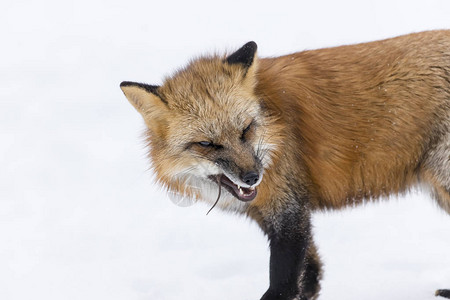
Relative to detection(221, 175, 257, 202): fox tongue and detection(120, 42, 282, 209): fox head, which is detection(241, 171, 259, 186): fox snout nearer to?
detection(120, 42, 282, 209): fox head

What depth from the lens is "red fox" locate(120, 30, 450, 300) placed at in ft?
16.9

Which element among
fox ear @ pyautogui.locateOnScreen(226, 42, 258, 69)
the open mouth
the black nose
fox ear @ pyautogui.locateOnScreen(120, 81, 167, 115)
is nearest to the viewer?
the black nose

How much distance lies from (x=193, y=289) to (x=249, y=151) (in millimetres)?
2366

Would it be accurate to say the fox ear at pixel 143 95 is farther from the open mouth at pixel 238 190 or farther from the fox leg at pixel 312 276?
the fox leg at pixel 312 276

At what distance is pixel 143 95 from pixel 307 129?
61.3 inches

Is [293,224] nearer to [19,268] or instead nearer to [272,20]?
[19,268]

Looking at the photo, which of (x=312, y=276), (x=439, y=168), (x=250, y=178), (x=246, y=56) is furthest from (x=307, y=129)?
(x=312, y=276)

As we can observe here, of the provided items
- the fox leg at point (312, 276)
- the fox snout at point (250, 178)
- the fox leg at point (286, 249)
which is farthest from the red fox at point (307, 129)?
the fox leg at point (312, 276)

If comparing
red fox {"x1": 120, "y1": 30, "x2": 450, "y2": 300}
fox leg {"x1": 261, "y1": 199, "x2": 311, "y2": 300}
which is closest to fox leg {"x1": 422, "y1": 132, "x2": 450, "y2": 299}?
red fox {"x1": 120, "y1": 30, "x2": 450, "y2": 300}

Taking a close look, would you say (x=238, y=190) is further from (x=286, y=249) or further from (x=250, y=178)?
(x=286, y=249)

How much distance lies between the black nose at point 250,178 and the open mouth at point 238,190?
0.25m

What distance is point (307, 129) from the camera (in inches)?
220

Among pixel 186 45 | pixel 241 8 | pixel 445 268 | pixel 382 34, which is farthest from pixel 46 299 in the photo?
pixel 241 8

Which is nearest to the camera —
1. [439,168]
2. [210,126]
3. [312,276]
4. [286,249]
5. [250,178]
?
[250,178]
